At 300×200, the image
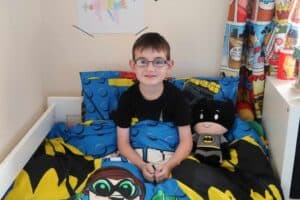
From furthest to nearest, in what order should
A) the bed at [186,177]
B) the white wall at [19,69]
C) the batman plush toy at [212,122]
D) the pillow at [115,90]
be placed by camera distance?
the pillow at [115,90]
the batman plush toy at [212,122]
the white wall at [19,69]
the bed at [186,177]

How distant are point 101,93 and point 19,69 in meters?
0.37

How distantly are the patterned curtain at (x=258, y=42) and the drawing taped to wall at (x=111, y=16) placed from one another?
1.43ft

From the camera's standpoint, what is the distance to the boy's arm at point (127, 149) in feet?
5.05

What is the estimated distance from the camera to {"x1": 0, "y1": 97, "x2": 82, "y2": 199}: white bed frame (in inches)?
56.2

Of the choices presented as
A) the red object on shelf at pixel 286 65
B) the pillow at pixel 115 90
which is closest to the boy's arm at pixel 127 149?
the pillow at pixel 115 90

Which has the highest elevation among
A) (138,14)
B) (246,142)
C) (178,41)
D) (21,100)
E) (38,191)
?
(138,14)

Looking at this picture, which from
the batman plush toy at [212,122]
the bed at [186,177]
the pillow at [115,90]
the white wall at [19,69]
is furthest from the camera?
the pillow at [115,90]

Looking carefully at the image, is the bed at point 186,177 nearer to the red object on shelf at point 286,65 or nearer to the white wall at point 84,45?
the white wall at point 84,45

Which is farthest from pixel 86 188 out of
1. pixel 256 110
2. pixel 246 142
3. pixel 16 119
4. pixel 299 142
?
pixel 256 110

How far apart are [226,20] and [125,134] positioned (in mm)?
754

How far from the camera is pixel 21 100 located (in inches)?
68.4

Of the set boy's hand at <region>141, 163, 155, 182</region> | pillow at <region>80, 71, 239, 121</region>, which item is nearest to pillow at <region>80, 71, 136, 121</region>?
pillow at <region>80, 71, 239, 121</region>

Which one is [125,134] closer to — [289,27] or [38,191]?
[38,191]

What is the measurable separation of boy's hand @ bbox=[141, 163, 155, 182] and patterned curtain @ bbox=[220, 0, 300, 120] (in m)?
0.63
